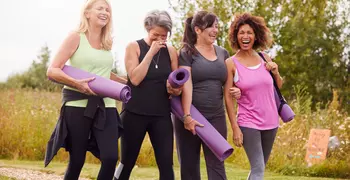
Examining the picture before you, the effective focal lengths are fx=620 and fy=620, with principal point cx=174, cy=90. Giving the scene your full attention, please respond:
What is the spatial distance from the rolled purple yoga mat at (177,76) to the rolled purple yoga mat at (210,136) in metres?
0.25

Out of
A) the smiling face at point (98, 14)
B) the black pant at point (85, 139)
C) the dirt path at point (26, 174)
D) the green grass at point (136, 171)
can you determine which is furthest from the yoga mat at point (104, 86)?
the green grass at point (136, 171)

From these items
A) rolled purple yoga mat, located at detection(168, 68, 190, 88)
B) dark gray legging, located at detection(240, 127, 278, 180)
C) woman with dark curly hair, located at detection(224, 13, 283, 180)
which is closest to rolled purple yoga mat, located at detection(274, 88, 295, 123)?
woman with dark curly hair, located at detection(224, 13, 283, 180)

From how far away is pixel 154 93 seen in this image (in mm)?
4961

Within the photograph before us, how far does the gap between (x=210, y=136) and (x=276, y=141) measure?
621 cm

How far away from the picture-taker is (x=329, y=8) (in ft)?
73.6

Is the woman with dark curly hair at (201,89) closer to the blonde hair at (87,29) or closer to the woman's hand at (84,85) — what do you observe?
the blonde hair at (87,29)

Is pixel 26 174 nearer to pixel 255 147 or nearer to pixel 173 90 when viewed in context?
pixel 173 90

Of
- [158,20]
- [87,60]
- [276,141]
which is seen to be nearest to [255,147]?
[158,20]

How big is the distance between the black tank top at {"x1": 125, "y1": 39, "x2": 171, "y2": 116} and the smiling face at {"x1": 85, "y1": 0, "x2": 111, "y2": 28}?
0.40 meters

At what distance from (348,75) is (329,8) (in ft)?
8.37

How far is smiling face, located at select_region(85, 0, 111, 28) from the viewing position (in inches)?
189

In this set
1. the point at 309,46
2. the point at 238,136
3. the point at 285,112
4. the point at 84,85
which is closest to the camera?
the point at 84,85

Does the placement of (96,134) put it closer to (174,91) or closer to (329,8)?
(174,91)

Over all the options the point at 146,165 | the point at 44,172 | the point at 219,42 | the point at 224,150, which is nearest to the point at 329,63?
the point at 219,42
